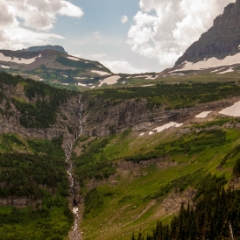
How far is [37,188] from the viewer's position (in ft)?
449

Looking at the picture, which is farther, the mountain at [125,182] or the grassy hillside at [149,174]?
the grassy hillside at [149,174]

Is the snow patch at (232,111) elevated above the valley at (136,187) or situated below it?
above

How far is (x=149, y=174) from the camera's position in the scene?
15175 centimetres

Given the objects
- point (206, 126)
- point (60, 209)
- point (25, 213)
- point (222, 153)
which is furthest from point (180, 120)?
point (25, 213)

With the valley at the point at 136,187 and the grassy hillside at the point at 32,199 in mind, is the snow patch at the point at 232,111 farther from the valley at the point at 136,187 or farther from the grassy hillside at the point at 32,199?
the grassy hillside at the point at 32,199

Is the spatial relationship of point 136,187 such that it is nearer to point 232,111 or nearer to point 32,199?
point 32,199

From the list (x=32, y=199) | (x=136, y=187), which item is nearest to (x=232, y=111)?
(x=136, y=187)

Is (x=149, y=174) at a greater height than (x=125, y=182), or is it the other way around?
(x=149, y=174)

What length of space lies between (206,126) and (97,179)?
6673cm

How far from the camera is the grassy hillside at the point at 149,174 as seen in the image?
11400cm

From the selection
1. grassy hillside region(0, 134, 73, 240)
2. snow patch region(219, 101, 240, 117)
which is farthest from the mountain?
snow patch region(219, 101, 240, 117)

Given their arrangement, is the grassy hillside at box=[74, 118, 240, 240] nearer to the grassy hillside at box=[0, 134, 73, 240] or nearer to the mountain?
the mountain

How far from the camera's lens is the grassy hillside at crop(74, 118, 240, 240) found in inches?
4488

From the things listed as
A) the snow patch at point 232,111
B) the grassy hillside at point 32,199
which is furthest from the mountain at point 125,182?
the snow patch at point 232,111
